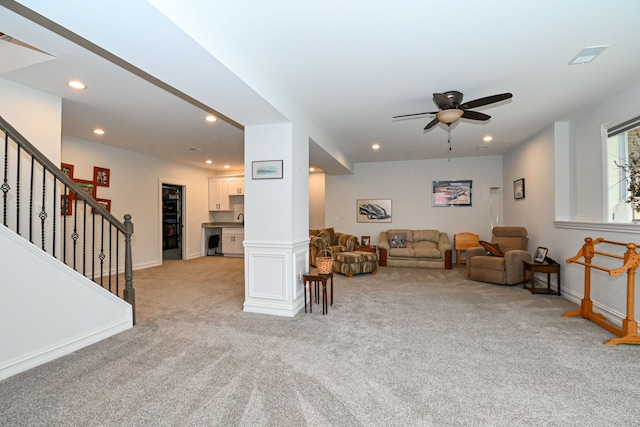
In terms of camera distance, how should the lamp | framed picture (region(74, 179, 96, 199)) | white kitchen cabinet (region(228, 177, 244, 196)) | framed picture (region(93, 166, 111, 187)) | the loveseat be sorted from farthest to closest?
white kitchen cabinet (region(228, 177, 244, 196)) → the loveseat → framed picture (region(93, 166, 111, 187)) → framed picture (region(74, 179, 96, 199)) → the lamp

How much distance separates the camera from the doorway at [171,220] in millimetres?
8156

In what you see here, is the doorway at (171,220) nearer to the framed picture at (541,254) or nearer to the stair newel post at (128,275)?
the stair newel post at (128,275)

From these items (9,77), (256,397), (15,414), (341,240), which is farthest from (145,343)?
(341,240)

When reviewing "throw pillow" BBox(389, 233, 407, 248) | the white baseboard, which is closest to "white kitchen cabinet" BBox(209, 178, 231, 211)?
"throw pillow" BBox(389, 233, 407, 248)

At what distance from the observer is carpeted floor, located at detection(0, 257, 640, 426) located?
174 centimetres

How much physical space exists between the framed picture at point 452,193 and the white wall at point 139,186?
21.1ft

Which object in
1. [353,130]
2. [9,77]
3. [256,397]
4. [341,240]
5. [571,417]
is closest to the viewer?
[571,417]

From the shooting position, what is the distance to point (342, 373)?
218 centimetres

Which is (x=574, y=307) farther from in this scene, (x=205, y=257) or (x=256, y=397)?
(x=205, y=257)

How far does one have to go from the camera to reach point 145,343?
268cm

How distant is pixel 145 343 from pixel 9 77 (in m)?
2.98

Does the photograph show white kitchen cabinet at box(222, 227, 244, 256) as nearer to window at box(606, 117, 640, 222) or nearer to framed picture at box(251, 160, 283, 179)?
framed picture at box(251, 160, 283, 179)

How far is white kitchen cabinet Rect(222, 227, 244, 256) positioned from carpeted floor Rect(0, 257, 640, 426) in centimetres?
453

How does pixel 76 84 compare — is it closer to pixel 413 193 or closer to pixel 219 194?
pixel 219 194
